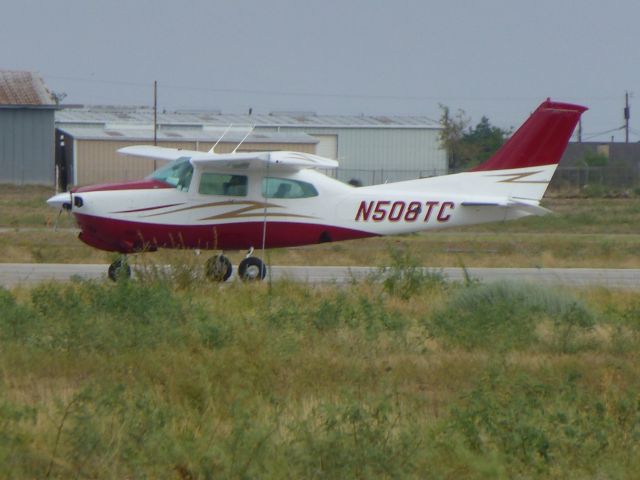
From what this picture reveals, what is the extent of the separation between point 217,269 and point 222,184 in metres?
2.89

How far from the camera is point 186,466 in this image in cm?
650

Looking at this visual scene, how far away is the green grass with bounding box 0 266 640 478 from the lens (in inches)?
260

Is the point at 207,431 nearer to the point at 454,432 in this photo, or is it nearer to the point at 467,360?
the point at 454,432

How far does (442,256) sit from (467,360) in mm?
14977

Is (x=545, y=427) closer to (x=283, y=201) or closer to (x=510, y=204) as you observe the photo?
(x=283, y=201)

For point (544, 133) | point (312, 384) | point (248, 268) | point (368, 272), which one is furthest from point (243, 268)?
point (312, 384)

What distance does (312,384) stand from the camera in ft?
29.3

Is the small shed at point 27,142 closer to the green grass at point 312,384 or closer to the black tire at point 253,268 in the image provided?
the black tire at point 253,268

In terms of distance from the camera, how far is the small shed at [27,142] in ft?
178

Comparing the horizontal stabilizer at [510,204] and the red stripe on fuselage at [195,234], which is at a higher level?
the horizontal stabilizer at [510,204]

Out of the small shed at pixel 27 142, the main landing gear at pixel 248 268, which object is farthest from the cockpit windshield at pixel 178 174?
the small shed at pixel 27 142

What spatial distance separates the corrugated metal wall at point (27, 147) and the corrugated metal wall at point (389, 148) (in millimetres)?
16636

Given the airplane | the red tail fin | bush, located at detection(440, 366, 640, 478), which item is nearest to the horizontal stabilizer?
the airplane

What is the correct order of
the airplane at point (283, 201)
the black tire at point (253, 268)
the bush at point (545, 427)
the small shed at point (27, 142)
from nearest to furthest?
the bush at point (545, 427) < the airplane at point (283, 201) < the black tire at point (253, 268) < the small shed at point (27, 142)
